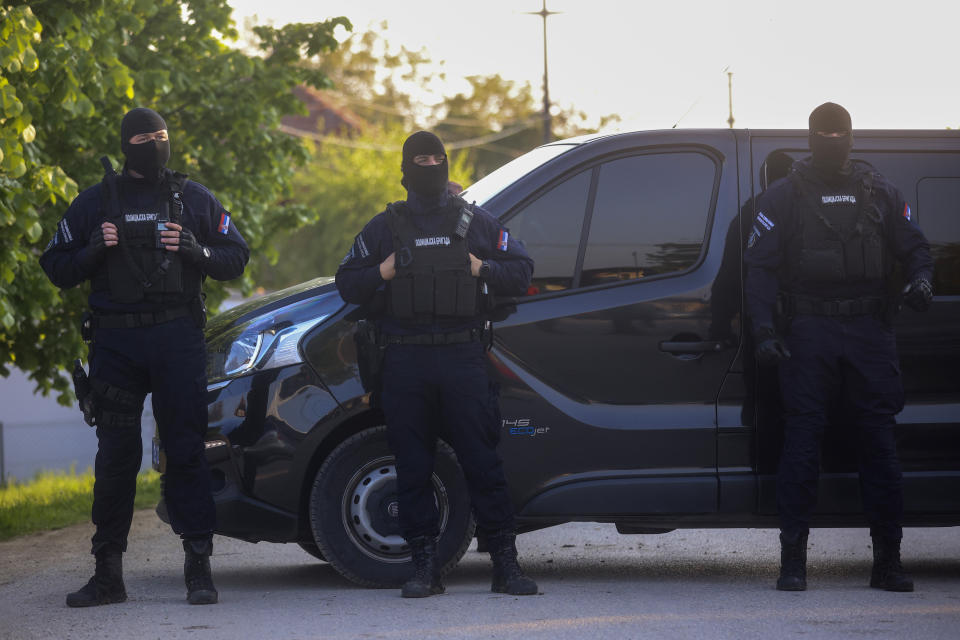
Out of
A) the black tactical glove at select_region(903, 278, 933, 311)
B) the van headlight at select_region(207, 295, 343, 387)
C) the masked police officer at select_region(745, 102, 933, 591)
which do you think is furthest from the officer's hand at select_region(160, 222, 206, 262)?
the black tactical glove at select_region(903, 278, 933, 311)

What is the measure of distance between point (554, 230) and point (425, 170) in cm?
66

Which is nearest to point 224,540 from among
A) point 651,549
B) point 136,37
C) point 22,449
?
point 651,549

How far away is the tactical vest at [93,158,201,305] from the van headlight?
16.8 inches

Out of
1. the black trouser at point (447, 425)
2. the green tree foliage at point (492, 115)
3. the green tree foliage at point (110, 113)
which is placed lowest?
the black trouser at point (447, 425)

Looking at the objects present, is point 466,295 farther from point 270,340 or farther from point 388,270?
point 270,340

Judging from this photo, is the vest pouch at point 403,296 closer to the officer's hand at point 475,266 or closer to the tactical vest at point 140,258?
the officer's hand at point 475,266

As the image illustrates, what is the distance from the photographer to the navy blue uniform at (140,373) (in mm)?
5934

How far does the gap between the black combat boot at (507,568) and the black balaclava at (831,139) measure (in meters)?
Answer: 2.09

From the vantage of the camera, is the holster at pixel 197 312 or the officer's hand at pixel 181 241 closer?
the officer's hand at pixel 181 241

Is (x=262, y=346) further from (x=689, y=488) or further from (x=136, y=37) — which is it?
(x=136, y=37)

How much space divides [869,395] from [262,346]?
262 cm

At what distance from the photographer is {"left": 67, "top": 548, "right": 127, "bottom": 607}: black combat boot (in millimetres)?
5914

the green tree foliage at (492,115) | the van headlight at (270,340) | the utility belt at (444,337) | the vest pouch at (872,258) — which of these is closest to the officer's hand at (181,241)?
the van headlight at (270,340)

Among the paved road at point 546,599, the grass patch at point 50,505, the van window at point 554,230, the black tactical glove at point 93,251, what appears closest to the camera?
the paved road at point 546,599
